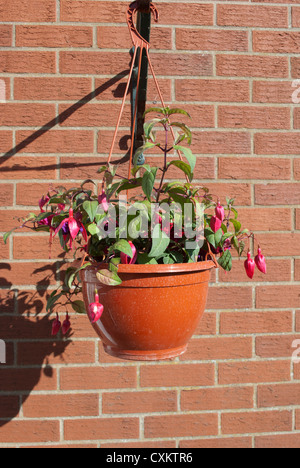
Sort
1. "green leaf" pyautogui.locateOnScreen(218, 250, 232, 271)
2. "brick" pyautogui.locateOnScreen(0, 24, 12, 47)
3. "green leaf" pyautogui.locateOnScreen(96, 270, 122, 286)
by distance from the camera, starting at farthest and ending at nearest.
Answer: "brick" pyautogui.locateOnScreen(0, 24, 12, 47), "green leaf" pyautogui.locateOnScreen(218, 250, 232, 271), "green leaf" pyautogui.locateOnScreen(96, 270, 122, 286)

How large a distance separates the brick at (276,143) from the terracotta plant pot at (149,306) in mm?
629

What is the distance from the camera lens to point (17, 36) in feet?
4.27

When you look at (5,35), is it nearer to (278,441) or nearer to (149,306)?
(149,306)

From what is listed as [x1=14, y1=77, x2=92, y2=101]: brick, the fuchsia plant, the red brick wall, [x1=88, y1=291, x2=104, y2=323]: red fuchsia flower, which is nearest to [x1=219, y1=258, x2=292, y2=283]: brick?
the red brick wall

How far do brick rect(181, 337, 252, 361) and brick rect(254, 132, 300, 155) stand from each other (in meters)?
0.62

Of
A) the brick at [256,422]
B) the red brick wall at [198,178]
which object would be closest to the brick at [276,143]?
the red brick wall at [198,178]

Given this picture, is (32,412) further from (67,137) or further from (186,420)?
(67,137)

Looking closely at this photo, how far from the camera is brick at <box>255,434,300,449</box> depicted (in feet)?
4.51

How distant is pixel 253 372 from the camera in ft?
4.50

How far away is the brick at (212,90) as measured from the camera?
1344mm

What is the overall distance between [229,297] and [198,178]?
0.40m

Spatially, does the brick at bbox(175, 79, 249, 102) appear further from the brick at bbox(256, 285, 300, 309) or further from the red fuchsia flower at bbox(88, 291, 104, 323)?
the red fuchsia flower at bbox(88, 291, 104, 323)

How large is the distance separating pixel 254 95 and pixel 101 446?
122 cm
